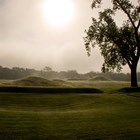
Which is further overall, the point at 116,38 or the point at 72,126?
the point at 116,38

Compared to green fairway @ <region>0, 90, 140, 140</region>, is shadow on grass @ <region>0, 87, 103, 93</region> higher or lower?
higher

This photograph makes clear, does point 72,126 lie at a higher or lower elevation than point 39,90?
lower

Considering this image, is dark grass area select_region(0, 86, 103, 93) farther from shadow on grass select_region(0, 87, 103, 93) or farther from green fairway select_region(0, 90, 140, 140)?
green fairway select_region(0, 90, 140, 140)

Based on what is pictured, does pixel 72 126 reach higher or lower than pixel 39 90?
lower

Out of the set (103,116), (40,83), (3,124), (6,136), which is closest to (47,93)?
(40,83)

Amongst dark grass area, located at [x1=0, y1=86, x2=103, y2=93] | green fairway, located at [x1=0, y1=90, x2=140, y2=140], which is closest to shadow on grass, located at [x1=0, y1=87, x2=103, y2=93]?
dark grass area, located at [x1=0, y1=86, x2=103, y2=93]

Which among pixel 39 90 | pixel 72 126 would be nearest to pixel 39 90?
pixel 39 90

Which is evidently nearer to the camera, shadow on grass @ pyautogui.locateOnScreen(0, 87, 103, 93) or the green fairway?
the green fairway

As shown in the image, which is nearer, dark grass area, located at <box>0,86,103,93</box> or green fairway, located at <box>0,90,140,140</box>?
green fairway, located at <box>0,90,140,140</box>

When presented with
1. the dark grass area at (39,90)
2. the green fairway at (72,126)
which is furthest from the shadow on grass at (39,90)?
the green fairway at (72,126)

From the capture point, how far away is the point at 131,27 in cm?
6169

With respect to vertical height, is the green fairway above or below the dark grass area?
below

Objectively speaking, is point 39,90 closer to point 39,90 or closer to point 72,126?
point 39,90

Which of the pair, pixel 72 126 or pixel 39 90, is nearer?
pixel 72 126
